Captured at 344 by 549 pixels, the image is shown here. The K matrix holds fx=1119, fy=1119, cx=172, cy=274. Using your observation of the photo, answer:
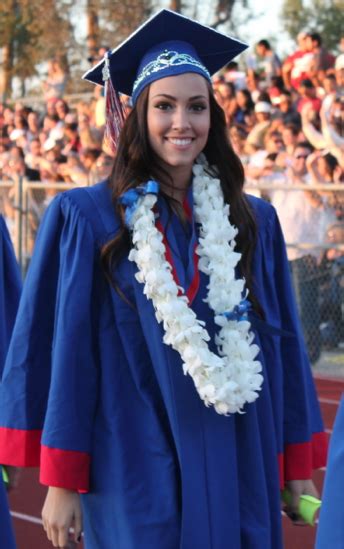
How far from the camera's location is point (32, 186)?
11.1 m

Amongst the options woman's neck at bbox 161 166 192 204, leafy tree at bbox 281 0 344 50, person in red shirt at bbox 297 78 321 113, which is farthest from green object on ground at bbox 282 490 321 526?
leafy tree at bbox 281 0 344 50

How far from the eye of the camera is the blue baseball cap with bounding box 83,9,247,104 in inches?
129

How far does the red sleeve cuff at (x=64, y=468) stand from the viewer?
118 inches

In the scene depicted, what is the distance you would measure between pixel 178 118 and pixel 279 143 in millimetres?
6840

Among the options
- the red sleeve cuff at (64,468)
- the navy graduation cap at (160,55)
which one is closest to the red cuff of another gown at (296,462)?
the red sleeve cuff at (64,468)

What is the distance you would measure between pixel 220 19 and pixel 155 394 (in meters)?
17.2

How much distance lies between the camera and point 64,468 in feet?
9.84

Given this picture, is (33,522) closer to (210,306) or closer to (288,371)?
(288,371)

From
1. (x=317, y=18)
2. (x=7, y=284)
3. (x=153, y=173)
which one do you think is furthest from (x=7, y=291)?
(x=317, y=18)

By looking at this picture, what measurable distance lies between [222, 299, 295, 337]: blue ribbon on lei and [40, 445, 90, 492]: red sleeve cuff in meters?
0.56

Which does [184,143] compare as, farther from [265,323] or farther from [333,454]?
[333,454]

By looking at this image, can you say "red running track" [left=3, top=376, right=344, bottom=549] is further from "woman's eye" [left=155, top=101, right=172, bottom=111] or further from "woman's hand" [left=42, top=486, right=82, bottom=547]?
"woman's eye" [left=155, top=101, right=172, bottom=111]

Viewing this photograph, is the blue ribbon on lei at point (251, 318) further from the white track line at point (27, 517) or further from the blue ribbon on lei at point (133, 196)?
the white track line at point (27, 517)

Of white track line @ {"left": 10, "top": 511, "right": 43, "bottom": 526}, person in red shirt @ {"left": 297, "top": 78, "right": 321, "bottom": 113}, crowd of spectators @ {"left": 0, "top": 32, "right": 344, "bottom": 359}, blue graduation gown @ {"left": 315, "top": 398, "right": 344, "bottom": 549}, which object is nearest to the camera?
blue graduation gown @ {"left": 315, "top": 398, "right": 344, "bottom": 549}
